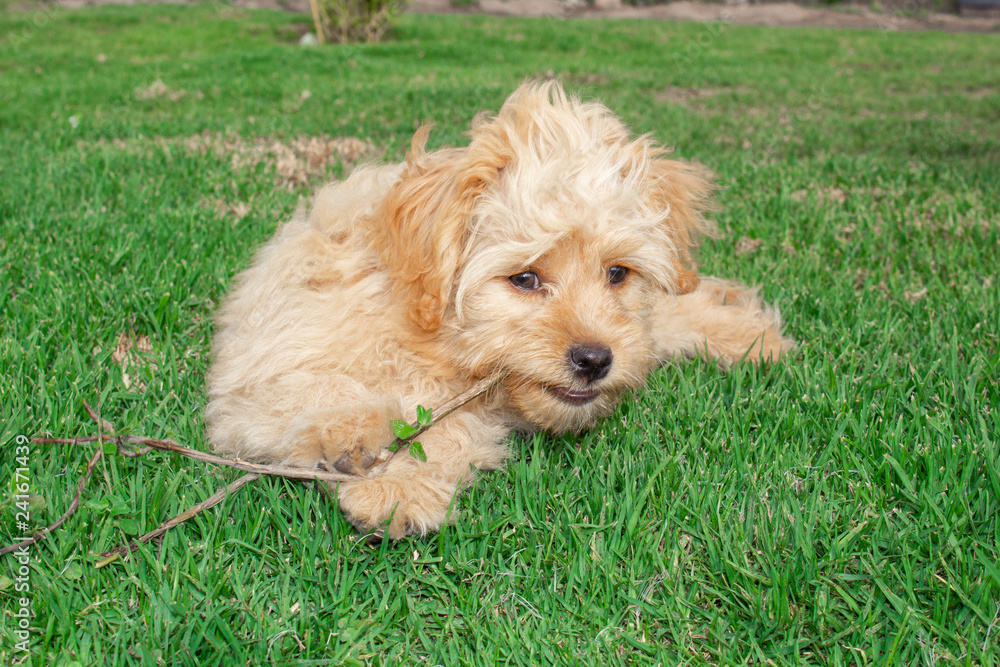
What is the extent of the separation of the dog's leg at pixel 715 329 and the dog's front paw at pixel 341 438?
1397 mm

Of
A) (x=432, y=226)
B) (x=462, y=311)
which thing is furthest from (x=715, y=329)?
(x=432, y=226)

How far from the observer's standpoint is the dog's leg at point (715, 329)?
3.44 metres

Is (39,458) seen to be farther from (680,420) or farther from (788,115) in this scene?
(788,115)

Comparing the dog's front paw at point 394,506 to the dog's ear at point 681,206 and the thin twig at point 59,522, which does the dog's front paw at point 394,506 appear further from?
the dog's ear at point 681,206

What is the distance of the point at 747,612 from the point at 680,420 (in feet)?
3.18

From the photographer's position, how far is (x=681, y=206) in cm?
297

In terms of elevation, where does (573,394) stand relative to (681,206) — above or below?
below

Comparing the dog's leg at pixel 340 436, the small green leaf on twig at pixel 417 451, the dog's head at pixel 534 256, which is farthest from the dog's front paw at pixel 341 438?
the dog's head at pixel 534 256

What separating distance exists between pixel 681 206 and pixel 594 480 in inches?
47.4

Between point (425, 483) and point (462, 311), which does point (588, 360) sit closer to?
point (462, 311)

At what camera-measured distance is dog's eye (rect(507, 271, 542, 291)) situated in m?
2.62

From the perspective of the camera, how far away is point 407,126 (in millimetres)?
7469

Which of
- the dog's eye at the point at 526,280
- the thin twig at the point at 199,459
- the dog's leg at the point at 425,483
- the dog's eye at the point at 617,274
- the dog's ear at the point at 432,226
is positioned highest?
the dog's ear at the point at 432,226

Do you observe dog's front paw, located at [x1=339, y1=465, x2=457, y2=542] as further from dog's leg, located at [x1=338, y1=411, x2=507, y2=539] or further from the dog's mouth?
the dog's mouth
